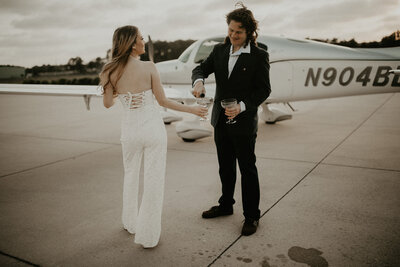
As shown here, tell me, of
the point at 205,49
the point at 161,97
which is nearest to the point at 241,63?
the point at 161,97

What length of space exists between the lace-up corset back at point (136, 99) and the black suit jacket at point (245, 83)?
68cm

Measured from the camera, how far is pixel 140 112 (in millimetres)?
2439

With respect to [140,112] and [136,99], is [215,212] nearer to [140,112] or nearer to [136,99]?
[140,112]

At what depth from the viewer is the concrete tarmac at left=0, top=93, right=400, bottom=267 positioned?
247 cm

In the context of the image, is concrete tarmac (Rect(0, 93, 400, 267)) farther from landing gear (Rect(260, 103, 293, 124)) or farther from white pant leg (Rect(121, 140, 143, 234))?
landing gear (Rect(260, 103, 293, 124))

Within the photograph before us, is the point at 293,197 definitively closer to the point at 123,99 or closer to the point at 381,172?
the point at 381,172

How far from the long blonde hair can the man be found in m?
0.72

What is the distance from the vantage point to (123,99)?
8.04 ft

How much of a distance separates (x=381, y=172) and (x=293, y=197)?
1.63 metres

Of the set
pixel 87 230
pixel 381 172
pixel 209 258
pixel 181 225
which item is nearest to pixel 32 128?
pixel 87 230

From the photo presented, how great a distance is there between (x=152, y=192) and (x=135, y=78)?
0.93 meters

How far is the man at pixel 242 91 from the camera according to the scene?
2547 millimetres

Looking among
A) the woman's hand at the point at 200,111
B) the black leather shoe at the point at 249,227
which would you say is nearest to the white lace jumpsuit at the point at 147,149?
the woman's hand at the point at 200,111

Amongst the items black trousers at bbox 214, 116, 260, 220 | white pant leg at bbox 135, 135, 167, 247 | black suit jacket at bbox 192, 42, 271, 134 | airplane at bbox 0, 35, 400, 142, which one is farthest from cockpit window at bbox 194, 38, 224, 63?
white pant leg at bbox 135, 135, 167, 247
